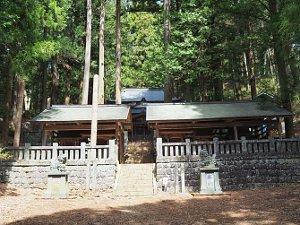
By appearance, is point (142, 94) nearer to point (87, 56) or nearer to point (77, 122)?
point (87, 56)

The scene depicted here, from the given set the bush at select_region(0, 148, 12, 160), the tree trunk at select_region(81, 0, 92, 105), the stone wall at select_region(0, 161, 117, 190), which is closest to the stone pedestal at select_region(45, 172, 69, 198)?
the stone wall at select_region(0, 161, 117, 190)

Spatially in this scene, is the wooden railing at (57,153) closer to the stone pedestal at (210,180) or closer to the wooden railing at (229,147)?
the wooden railing at (229,147)

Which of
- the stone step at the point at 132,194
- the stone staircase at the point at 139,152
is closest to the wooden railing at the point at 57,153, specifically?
the stone step at the point at 132,194

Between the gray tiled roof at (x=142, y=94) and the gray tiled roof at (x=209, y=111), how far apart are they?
19014mm

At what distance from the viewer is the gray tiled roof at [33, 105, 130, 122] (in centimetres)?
2251

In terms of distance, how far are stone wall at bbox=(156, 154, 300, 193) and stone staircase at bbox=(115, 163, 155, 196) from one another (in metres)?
0.77

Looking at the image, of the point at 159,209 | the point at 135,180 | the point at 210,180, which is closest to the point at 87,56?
the point at 135,180

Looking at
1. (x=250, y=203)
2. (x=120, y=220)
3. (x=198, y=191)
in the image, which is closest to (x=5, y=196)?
(x=120, y=220)

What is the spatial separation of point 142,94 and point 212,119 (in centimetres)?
2435

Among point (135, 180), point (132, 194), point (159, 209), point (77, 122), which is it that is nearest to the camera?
point (159, 209)

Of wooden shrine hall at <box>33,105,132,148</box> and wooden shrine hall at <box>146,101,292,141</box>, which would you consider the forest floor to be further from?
wooden shrine hall at <box>33,105,132,148</box>

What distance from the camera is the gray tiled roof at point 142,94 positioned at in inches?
1735

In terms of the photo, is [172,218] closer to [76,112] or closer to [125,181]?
[125,181]

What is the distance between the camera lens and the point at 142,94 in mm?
45938
